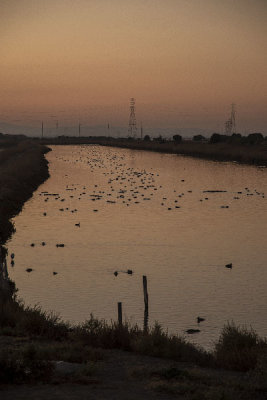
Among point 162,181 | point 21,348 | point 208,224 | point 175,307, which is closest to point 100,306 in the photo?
point 175,307

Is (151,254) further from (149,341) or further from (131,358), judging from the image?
(131,358)

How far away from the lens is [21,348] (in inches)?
471

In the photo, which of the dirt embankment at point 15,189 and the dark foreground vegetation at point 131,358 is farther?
the dirt embankment at point 15,189

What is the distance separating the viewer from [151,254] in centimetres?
2809

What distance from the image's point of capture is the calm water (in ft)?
65.5

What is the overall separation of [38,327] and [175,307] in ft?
23.2

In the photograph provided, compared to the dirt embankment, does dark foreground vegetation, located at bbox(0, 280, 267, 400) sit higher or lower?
lower

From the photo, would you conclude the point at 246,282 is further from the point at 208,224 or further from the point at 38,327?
the point at 208,224

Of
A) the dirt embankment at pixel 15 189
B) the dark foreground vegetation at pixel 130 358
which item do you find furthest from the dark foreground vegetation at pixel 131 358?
the dirt embankment at pixel 15 189

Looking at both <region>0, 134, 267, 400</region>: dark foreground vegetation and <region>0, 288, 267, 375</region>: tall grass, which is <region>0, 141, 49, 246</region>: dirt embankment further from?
<region>0, 134, 267, 400</region>: dark foreground vegetation

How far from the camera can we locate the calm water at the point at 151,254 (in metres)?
20.0

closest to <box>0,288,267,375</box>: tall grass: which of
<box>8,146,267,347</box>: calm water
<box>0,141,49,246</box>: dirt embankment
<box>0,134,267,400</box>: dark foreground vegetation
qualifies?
<box>0,134,267,400</box>: dark foreground vegetation

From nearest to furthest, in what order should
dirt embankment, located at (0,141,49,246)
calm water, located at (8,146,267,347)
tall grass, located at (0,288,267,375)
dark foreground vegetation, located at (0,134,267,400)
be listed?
dark foreground vegetation, located at (0,134,267,400) → tall grass, located at (0,288,267,375) → calm water, located at (8,146,267,347) → dirt embankment, located at (0,141,49,246)

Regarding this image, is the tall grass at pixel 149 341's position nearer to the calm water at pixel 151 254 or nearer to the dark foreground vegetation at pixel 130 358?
the dark foreground vegetation at pixel 130 358
